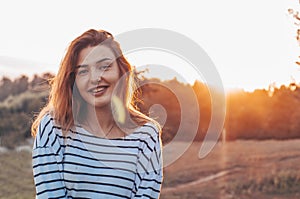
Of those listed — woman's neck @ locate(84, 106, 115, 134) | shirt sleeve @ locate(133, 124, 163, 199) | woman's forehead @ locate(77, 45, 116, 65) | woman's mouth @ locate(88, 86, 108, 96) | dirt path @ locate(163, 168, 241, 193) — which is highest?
woman's forehead @ locate(77, 45, 116, 65)

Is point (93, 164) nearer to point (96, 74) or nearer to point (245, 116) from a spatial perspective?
point (96, 74)

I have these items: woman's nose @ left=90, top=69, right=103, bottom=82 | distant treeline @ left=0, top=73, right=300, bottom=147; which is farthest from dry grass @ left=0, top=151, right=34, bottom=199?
woman's nose @ left=90, top=69, right=103, bottom=82

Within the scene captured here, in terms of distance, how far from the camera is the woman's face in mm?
2135

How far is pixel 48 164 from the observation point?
206 centimetres

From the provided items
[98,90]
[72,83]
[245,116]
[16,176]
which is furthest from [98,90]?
[245,116]

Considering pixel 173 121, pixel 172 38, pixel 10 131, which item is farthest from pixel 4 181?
pixel 172 38

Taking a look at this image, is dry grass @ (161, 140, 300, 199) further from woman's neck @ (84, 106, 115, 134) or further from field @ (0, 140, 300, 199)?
woman's neck @ (84, 106, 115, 134)

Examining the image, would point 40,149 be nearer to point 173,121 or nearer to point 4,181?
point 4,181

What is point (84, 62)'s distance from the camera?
2150mm

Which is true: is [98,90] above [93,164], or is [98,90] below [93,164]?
above

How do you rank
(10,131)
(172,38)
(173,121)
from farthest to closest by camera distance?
(10,131) < (173,121) < (172,38)

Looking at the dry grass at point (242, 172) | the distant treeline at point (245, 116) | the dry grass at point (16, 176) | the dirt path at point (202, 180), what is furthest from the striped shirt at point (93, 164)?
the distant treeline at point (245, 116)

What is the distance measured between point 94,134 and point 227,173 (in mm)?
8636

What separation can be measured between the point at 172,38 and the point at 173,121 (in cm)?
887
